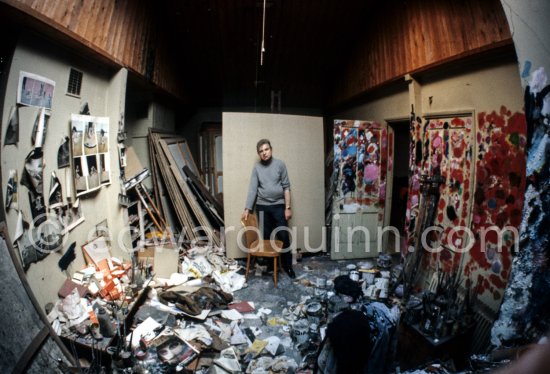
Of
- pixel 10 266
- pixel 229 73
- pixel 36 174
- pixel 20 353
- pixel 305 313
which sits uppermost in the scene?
pixel 229 73

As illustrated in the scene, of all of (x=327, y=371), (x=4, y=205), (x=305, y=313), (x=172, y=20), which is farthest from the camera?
(x=172, y=20)

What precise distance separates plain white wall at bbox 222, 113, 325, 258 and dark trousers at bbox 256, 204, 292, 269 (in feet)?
1.61

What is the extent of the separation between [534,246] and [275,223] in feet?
10.5

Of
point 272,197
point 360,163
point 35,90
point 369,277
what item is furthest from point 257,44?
point 369,277

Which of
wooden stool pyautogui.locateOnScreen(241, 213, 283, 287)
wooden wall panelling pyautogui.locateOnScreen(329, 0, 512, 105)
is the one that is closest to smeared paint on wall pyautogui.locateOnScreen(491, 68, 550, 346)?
wooden wall panelling pyautogui.locateOnScreen(329, 0, 512, 105)

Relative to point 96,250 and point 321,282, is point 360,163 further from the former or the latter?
point 96,250

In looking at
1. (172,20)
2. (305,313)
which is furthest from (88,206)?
(172,20)

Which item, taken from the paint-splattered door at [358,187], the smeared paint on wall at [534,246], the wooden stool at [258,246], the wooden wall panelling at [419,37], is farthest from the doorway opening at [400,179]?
the smeared paint on wall at [534,246]

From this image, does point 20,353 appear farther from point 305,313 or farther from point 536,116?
point 536,116

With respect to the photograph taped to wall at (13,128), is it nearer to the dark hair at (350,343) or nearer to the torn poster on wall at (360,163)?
the dark hair at (350,343)

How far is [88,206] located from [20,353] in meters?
1.96

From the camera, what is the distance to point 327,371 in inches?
82.0

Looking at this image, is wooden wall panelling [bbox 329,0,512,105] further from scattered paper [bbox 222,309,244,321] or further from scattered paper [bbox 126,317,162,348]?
scattered paper [bbox 126,317,162,348]

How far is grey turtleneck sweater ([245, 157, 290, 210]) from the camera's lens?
15.0 feet
